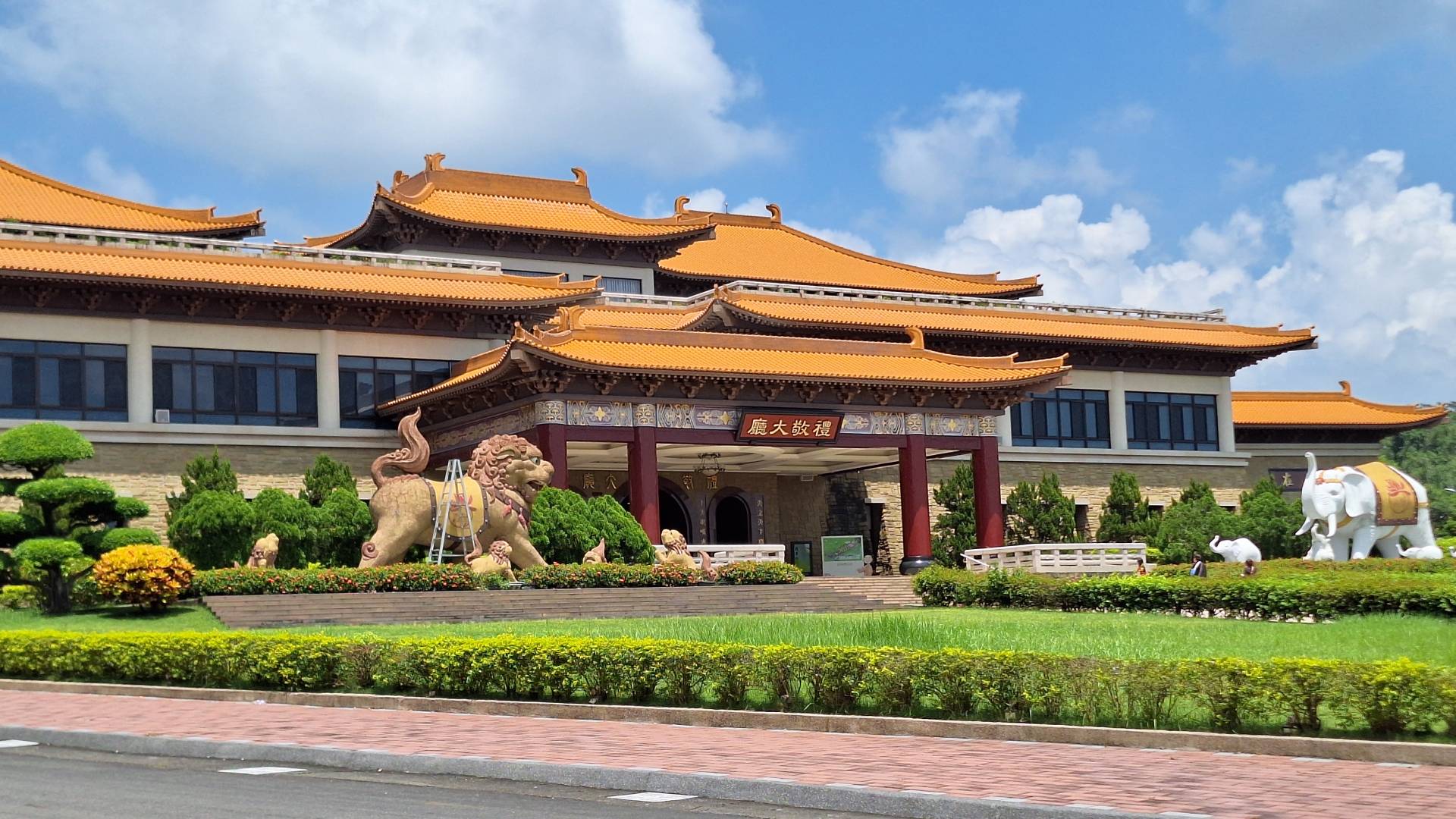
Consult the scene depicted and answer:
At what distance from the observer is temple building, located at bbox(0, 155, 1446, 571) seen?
103 feet

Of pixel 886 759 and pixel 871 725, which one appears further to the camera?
→ pixel 871 725

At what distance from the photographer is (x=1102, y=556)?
1277 inches

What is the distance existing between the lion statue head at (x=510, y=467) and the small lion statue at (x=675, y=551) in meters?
2.83

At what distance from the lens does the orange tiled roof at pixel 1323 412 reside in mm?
47156

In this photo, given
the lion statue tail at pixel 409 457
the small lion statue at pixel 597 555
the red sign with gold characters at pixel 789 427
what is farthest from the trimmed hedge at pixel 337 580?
the red sign with gold characters at pixel 789 427

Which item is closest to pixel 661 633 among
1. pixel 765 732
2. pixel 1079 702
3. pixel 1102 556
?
pixel 765 732


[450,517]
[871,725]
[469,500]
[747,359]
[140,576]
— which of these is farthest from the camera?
[747,359]

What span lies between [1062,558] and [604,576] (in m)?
10.9

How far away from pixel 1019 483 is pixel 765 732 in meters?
28.6

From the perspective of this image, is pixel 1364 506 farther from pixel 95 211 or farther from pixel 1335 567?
pixel 95 211

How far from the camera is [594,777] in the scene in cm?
984

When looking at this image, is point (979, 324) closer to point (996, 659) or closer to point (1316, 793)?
point (996, 659)

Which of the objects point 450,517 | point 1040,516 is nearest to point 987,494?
point 1040,516

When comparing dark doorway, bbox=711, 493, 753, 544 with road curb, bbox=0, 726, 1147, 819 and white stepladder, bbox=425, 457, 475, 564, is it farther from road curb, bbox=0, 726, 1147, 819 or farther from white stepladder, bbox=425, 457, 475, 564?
road curb, bbox=0, 726, 1147, 819
